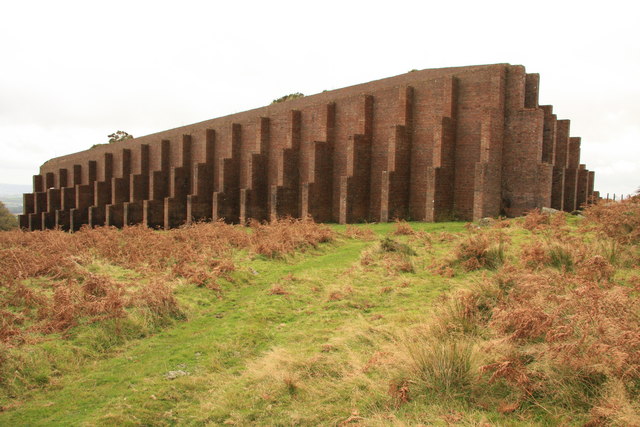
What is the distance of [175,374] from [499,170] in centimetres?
1635

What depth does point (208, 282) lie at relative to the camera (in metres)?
10.4

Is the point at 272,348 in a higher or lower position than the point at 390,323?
lower

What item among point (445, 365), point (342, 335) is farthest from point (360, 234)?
point (445, 365)

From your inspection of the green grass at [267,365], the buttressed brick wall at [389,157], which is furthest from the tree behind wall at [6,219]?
the green grass at [267,365]

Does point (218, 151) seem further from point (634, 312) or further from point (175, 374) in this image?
point (634, 312)

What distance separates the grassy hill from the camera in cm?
443

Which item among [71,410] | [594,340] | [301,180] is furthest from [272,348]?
[301,180]

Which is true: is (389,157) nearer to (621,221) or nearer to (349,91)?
(349,91)

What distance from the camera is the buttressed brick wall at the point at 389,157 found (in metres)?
19.2

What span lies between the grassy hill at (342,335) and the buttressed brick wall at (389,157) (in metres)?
7.37

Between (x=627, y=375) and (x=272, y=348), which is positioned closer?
(x=627, y=375)

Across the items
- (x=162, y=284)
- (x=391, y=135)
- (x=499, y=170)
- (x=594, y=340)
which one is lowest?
(x=162, y=284)

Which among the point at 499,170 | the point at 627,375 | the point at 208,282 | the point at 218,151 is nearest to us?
the point at 627,375

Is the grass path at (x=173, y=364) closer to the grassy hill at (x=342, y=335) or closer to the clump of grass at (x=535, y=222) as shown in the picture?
the grassy hill at (x=342, y=335)
